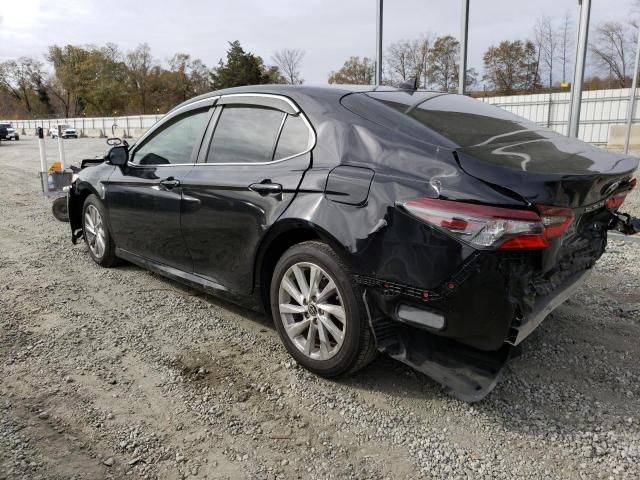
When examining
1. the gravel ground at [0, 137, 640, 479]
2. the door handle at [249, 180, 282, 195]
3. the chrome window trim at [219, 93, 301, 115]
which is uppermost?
the chrome window trim at [219, 93, 301, 115]

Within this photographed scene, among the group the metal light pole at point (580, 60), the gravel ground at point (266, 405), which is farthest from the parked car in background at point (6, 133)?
the metal light pole at point (580, 60)

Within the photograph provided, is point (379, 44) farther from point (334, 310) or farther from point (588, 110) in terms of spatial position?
point (588, 110)

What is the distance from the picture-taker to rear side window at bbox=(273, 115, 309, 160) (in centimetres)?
310

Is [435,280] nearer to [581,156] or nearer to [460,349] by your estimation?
[460,349]

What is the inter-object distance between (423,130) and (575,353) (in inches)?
70.9

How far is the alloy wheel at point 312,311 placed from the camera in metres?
2.88

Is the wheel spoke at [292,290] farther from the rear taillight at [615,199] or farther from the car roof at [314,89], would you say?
the rear taillight at [615,199]

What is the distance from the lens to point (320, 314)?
295 cm

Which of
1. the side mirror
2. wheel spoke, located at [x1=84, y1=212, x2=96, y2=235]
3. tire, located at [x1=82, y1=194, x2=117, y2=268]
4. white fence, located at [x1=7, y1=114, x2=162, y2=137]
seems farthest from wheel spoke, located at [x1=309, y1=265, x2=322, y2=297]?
white fence, located at [x1=7, y1=114, x2=162, y2=137]

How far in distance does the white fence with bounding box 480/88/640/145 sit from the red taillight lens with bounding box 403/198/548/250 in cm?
2313

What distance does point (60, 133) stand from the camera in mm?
10047

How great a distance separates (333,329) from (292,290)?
1.19 feet

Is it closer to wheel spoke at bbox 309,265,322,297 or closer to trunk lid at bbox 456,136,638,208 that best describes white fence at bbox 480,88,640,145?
trunk lid at bbox 456,136,638,208

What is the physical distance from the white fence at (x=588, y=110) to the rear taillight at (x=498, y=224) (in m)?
23.1
